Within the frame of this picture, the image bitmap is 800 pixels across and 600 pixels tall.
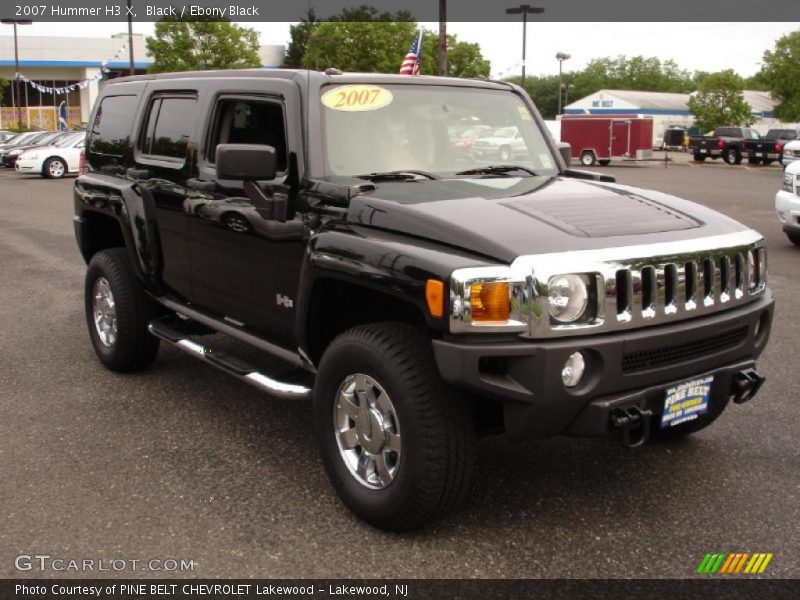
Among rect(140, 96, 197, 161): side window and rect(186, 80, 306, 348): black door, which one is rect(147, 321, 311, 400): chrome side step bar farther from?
rect(140, 96, 197, 161): side window

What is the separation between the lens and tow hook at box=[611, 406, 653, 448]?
10.8ft

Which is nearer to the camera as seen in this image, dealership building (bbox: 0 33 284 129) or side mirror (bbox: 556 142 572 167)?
side mirror (bbox: 556 142 572 167)

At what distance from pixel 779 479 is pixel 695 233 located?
4.33 feet

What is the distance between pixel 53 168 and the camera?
2736 cm

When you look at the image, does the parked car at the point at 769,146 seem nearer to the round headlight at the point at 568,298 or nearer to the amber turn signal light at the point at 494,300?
the round headlight at the point at 568,298

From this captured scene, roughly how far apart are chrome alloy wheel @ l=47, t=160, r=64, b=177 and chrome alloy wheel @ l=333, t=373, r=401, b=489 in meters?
26.2

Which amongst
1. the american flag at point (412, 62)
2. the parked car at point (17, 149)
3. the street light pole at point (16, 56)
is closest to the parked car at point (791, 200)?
the american flag at point (412, 62)

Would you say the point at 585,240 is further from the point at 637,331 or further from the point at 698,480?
the point at 698,480

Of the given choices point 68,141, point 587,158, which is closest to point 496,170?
point 68,141

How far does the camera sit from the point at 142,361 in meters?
5.75

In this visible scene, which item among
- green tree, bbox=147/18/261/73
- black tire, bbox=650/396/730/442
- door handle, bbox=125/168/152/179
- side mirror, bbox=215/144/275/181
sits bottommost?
black tire, bbox=650/396/730/442

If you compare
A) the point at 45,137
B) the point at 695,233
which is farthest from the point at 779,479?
the point at 45,137

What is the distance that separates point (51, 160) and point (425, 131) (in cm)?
2544

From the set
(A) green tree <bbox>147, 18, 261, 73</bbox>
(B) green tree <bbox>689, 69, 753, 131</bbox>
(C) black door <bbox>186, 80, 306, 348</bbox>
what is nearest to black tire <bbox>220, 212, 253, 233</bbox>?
(C) black door <bbox>186, 80, 306, 348</bbox>
